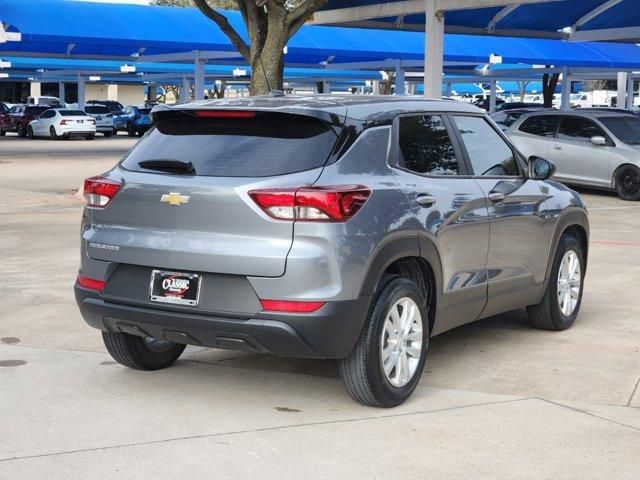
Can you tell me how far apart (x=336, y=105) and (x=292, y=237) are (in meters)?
0.95

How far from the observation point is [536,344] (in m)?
7.61

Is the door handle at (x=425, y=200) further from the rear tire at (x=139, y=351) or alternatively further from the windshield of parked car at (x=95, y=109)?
the windshield of parked car at (x=95, y=109)

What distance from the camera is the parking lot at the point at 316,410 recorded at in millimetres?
4969

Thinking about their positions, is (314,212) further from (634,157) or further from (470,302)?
(634,157)

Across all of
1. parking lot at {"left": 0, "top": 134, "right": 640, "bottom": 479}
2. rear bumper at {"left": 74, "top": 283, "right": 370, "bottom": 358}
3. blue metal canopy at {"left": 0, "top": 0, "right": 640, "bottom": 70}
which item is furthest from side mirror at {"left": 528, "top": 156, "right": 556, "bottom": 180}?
blue metal canopy at {"left": 0, "top": 0, "right": 640, "bottom": 70}

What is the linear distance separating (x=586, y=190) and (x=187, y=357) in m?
16.3

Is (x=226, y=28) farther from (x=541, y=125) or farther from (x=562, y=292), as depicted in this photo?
(x=562, y=292)

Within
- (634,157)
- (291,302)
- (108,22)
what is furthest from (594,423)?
(108,22)

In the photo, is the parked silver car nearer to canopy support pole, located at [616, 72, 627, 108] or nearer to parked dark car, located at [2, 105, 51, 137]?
canopy support pole, located at [616, 72, 627, 108]

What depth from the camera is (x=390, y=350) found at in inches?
233

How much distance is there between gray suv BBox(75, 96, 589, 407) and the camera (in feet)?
17.9

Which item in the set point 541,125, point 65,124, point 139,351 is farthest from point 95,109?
point 139,351

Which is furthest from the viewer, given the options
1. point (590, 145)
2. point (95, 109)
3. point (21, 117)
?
point (95, 109)

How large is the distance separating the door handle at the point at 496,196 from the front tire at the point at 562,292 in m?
1.05
